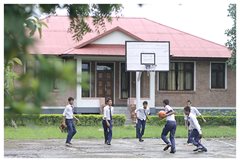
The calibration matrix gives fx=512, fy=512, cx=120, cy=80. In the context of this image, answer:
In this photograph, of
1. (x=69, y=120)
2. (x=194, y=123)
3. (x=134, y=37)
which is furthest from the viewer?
(x=134, y=37)

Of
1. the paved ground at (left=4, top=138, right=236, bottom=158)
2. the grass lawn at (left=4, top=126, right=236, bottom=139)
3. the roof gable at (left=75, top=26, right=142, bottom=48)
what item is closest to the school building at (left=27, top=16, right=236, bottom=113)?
the roof gable at (left=75, top=26, right=142, bottom=48)

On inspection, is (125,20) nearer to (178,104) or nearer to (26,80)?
(178,104)

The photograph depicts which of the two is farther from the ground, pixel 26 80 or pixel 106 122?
Answer: pixel 26 80

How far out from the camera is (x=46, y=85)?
1.85 meters

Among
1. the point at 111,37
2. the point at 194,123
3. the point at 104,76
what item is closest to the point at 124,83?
the point at 104,76

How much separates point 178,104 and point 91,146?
1343 centimetres

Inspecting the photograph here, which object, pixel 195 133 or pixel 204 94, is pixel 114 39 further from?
pixel 195 133

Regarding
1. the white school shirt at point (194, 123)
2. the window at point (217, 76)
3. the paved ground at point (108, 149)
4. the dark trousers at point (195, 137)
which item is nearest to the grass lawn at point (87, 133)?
the paved ground at point (108, 149)

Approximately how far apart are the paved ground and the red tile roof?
9.61 m

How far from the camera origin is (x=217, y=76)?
28.3 metres

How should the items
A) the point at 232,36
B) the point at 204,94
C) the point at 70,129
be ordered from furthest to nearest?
1. the point at 204,94
2. the point at 232,36
3. the point at 70,129

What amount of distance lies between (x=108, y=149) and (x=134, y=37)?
42.0 feet

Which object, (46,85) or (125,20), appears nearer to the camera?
(46,85)

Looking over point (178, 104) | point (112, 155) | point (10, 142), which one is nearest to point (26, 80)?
point (112, 155)
